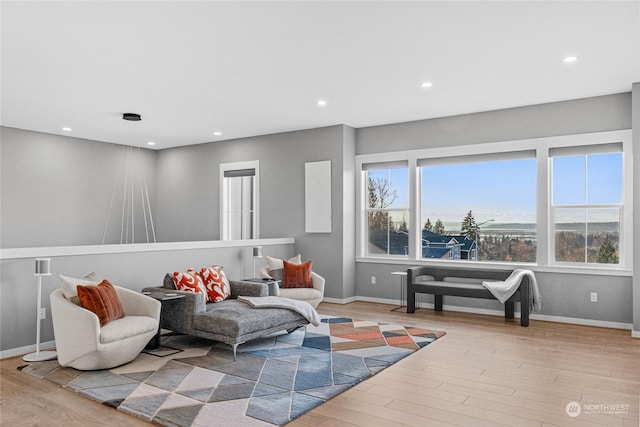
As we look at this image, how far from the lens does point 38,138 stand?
25.2 ft

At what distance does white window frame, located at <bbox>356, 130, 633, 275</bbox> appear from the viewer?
5.47m

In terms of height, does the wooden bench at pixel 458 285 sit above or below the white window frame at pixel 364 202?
below

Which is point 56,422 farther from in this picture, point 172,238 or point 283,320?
point 172,238

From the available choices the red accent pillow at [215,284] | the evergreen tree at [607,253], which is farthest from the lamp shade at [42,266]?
the evergreen tree at [607,253]

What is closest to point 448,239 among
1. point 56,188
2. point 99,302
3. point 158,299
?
point 158,299

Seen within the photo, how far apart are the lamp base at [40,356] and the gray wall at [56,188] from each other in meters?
3.84

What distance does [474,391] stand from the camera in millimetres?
3408

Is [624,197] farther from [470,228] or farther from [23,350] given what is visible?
[23,350]

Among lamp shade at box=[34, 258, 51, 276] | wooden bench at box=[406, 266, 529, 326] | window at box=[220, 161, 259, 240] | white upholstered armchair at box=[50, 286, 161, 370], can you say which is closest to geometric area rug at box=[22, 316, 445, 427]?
white upholstered armchair at box=[50, 286, 161, 370]

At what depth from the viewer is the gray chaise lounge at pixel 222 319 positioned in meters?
4.17

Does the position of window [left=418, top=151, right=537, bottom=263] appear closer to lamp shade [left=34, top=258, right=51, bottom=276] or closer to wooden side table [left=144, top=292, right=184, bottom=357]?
wooden side table [left=144, top=292, right=184, bottom=357]

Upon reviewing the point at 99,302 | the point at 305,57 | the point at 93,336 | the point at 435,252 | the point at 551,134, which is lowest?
the point at 93,336

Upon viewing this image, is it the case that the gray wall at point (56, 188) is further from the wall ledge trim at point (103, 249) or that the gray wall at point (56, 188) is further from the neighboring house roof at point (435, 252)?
the neighboring house roof at point (435, 252)

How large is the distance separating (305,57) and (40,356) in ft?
12.1
